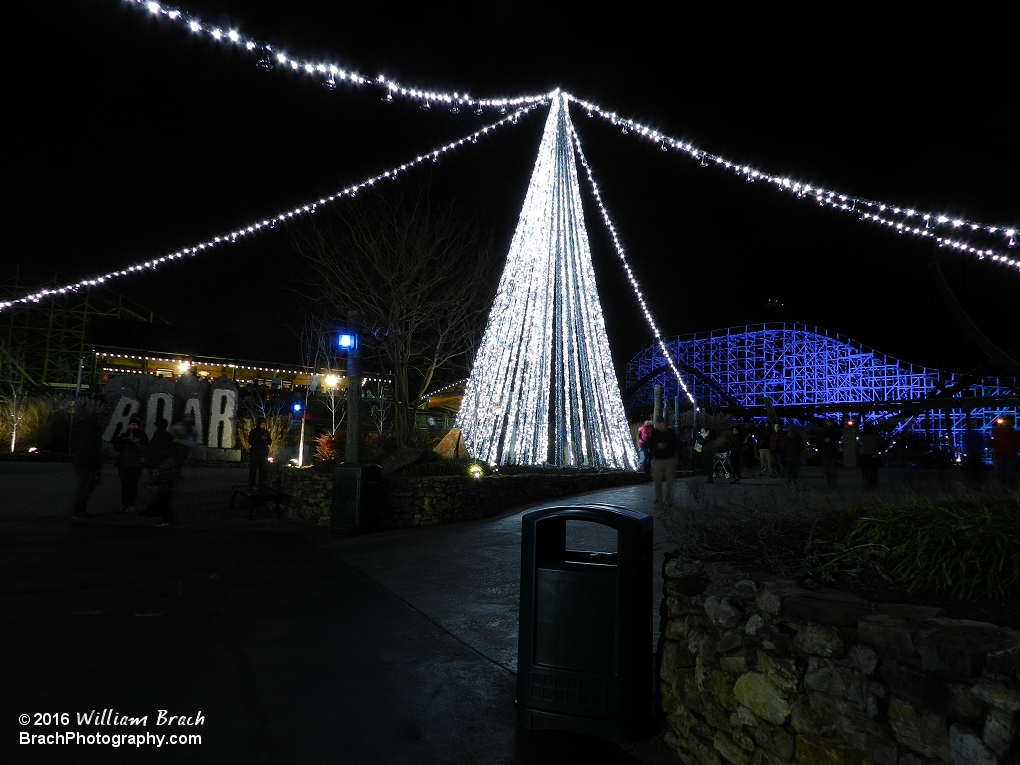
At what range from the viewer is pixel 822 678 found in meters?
2.49

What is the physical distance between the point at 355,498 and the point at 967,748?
834cm

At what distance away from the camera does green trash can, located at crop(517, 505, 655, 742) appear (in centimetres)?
322

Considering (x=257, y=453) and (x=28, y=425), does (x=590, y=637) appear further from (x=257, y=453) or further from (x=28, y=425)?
(x=28, y=425)

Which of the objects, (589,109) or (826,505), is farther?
(589,109)

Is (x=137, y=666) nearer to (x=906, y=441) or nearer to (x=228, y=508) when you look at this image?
(x=228, y=508)

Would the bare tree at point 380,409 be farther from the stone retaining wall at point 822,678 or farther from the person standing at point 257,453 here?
the stone retaining wall at point 822,678

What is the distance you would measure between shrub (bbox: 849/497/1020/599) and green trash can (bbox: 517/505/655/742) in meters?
1.13

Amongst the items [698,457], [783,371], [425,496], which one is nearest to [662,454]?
[425,496]

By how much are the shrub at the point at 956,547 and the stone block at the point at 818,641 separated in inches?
21.0

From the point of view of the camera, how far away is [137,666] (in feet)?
13.5

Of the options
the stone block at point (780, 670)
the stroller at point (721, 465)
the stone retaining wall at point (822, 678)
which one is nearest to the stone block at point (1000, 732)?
the stone retaining wall at point (822, 678)

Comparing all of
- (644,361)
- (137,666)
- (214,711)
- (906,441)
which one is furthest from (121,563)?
(644,361)

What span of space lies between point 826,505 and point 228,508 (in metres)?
10.6

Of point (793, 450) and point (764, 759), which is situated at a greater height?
point (793, 450)
